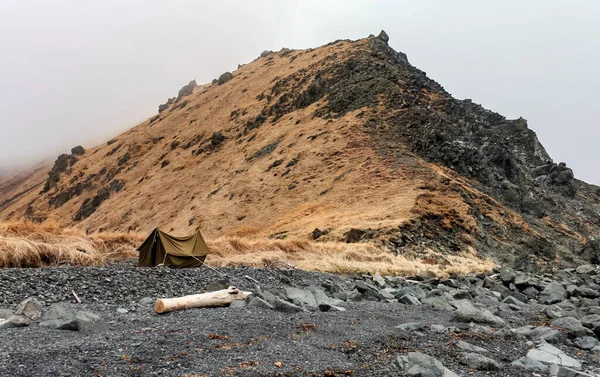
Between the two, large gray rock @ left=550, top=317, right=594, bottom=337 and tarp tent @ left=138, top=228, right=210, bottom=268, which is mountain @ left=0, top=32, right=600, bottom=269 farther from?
large gray rock @ left=550, top=317, right=594, bottom=337

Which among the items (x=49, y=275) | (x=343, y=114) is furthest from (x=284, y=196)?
(x=49, y=275)

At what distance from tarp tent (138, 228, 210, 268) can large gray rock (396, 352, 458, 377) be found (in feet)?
42.2

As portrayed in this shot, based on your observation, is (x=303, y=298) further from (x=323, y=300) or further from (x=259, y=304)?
(x=259, y=304)

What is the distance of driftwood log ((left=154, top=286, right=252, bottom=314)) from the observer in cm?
827

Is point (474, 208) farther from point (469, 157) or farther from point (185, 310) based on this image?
point (185, 310)

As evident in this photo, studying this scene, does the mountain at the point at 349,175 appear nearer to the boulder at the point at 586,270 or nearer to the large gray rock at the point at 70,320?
the boulder at the point at 586,270

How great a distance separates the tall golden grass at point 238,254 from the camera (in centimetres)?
1450

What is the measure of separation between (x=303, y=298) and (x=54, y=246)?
9.69 metres

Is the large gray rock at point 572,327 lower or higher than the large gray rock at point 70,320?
lower

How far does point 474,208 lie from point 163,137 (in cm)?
5728

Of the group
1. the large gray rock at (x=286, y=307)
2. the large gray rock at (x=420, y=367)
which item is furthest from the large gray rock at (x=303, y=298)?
the large gray rock at (x=420, y=367)

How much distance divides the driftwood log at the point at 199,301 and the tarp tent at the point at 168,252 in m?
8.27

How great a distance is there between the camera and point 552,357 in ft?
21.9

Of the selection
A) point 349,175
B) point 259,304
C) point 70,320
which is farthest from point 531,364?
point 349,175
